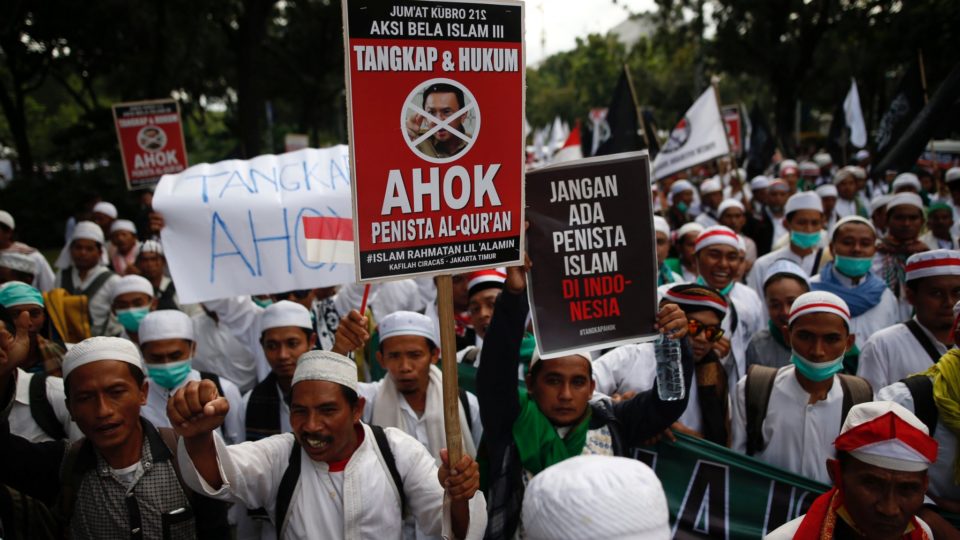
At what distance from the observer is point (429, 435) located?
12.5 feet

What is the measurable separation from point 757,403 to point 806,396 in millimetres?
219

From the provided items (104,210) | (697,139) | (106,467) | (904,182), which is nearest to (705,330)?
(106,467)

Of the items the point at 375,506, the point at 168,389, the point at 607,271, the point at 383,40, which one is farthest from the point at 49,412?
the point at 607,271

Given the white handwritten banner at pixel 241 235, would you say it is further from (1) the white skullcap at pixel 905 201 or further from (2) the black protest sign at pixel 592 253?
(1) the white skullcap at pixel 905 201

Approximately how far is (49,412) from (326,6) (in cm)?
2759

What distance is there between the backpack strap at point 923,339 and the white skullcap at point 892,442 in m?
1.38

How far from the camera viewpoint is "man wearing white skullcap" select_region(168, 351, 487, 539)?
8.91 ft

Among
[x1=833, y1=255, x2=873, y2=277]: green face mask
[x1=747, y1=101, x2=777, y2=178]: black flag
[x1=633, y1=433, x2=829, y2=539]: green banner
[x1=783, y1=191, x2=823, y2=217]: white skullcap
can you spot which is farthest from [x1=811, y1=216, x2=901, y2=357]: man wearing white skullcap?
[x1=747, y1=101, x2=777, y2=178]: black flag

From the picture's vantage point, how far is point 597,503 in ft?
5.74

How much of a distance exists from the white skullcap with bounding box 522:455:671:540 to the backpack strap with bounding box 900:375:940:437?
75.4 inches

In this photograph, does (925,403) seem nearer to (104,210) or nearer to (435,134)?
(435,134)

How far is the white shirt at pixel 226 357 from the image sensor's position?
516 centimetres

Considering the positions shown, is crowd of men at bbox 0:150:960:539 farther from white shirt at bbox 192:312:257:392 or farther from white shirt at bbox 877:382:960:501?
white shirt at bbox 192:312:257:392

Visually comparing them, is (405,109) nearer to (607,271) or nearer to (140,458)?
(607,271)
